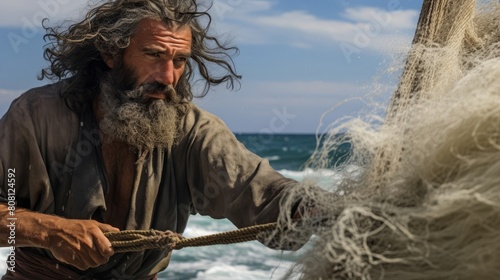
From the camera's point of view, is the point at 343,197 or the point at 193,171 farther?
the point at 193,171

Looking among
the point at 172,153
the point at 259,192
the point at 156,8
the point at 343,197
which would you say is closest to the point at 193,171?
the point at 172,153

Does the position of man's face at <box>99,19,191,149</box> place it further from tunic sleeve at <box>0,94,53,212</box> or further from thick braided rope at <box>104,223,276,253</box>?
thick braided rope at <box>104,223,276,253</box>

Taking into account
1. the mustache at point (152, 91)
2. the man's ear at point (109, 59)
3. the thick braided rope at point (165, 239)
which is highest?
the man's ear at point (109, 59)

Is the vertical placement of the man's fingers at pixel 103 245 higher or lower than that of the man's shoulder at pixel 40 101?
lower

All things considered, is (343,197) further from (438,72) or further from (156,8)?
(156,8)

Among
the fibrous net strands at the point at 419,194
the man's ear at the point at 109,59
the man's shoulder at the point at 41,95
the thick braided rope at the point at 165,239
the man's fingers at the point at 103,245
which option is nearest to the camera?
the fibrous net strands at the point at 419,194

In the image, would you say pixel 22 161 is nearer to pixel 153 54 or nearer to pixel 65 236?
pixel 65 236

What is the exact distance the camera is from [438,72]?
7.14ft

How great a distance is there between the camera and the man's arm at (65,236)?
2.75 meters

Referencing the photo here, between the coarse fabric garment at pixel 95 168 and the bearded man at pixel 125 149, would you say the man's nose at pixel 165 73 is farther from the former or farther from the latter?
the coarse fabric garment at pixel 95 168

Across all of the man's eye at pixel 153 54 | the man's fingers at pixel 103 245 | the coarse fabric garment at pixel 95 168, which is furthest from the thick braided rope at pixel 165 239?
the man's eye at pixel 153 54

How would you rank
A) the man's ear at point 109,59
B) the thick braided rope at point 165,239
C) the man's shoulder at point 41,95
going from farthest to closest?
the man's ear at point 109,59 < the man's shoulder at point 41,95 < the thick braided rope at point 165,239

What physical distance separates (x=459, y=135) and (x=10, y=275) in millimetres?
2362

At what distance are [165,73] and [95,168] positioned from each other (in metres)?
0.51
